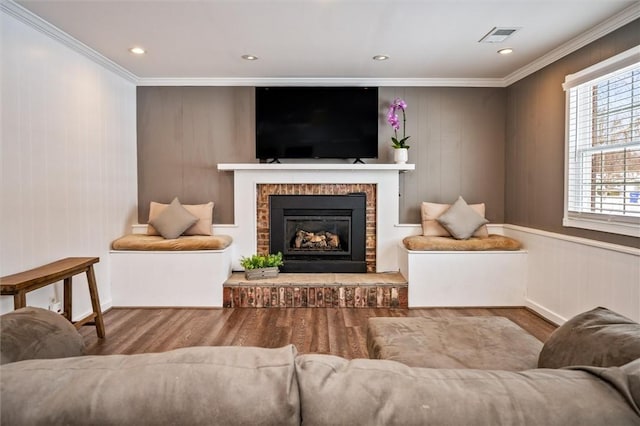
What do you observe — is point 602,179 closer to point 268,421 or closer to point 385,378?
point 385,378

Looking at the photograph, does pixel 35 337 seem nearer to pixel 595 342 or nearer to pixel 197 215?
pixel 595 342

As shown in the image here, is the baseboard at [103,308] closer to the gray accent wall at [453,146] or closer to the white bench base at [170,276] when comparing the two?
the white bench base at [170,276]

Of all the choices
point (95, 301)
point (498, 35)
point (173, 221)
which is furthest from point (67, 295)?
point (498, 35)

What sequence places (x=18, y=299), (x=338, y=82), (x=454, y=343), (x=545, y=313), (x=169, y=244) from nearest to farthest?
1. (x=454, y=343)
2. (x=18, y=299)
3. (x=545, y=313)
4. (x=169, y=244)
5. (x=338, y=82)

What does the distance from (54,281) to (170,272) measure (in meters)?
1.38

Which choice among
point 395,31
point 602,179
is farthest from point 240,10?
point 602,179

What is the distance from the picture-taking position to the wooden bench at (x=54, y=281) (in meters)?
2.39

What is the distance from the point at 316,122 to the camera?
4488mm

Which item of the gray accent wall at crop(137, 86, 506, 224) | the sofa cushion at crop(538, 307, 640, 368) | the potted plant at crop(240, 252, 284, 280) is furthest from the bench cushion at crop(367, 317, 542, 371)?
the gray accent wall at crop(137, 86, 506, 224)

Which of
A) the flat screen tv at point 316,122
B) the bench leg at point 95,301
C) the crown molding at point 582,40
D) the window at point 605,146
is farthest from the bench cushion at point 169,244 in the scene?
the crown molding at point 582,40

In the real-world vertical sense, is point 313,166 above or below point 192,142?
below

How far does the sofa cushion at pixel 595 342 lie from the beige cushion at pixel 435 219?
3073 mm

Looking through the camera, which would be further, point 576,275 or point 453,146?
point 453,146

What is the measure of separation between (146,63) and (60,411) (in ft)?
12.9
